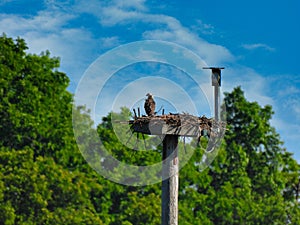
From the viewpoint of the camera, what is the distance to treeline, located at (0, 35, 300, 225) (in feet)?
64.3

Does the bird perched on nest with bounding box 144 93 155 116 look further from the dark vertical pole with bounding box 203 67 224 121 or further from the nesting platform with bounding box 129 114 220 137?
the dark vertical pole with bounding box 203 67 224 121

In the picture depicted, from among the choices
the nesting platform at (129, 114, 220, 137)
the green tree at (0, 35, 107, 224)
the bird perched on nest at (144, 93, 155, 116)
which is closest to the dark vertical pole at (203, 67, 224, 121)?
the nesting platform at (129, 114, 220, 137)

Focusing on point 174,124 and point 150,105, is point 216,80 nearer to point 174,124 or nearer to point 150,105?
point 150,105

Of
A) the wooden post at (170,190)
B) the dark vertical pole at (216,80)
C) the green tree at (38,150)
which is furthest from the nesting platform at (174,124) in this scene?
the green tree at (38,150)

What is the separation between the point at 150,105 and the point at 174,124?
0.66m

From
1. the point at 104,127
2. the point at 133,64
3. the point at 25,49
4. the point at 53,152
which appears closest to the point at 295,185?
the point at 104,127

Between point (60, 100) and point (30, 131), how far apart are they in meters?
1.72

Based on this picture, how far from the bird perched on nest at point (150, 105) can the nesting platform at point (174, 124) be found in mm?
207

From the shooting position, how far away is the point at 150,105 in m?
8.24

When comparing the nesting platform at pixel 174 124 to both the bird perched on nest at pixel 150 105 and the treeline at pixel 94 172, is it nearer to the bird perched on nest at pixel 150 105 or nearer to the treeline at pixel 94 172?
the bird perched on nest at pixel 150 105

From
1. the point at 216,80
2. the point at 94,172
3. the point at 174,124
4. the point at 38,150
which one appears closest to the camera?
the point at 174,124

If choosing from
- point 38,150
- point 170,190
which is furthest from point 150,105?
point 38,150

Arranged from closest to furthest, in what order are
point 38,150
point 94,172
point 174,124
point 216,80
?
point 174,124, point 216,80, point 38,150, point 94,172

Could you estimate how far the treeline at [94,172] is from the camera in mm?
19594
